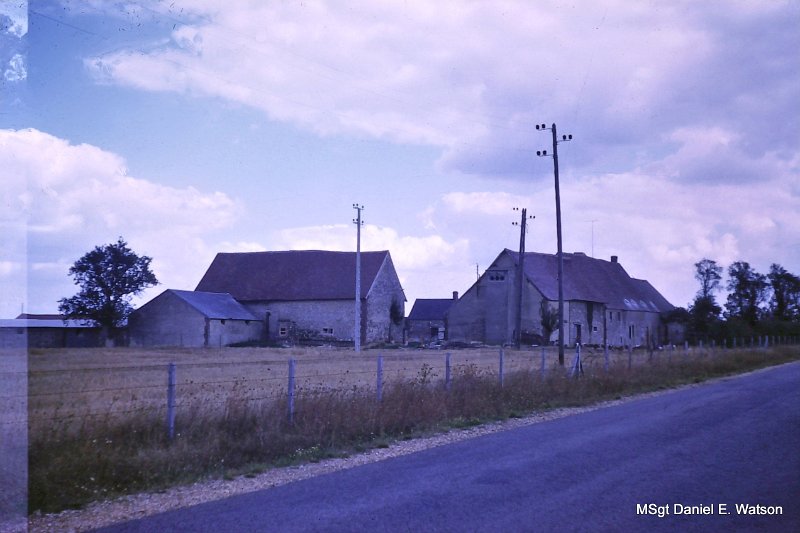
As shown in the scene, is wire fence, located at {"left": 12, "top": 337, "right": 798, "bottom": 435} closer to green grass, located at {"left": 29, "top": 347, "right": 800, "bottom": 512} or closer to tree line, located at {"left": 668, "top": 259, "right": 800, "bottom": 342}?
green grass, located at {"left": 29, "top": 347, "right": 800, "bottom": 512}

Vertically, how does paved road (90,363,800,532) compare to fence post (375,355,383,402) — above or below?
below

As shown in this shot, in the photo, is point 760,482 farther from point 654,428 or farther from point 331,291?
point 331,291

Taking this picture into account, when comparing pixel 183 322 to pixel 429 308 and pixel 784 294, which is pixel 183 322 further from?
pixel 784 294

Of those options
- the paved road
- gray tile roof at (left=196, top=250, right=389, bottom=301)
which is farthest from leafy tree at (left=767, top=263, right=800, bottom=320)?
the paved road

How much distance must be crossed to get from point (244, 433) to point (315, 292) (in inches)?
2236

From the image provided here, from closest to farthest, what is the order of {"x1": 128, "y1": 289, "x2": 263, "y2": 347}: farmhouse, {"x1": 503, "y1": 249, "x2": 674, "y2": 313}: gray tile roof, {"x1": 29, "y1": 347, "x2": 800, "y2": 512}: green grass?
{"x1": 29, "y1": 347, "x2": 800, "y2": 512}: green grass < {"x1": 128, "y1": 289, "x2": 263, "y2": 347}: farmhouse < {"x1": 503, "y1": 249, "x2": 674, "y2": 313}: gray tile roof

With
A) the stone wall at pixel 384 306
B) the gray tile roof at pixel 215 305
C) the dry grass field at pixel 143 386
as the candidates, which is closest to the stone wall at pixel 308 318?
the stone wall at pixel 384 306

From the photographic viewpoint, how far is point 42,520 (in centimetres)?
838

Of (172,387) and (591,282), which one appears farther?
(591,282)

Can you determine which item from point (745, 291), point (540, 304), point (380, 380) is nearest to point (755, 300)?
point (745, 291)

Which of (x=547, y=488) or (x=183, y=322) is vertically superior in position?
(x=183, y=322)

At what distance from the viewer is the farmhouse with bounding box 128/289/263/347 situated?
200ft

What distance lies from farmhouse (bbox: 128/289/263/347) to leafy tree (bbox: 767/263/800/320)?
6533cm

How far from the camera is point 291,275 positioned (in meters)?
72.1
